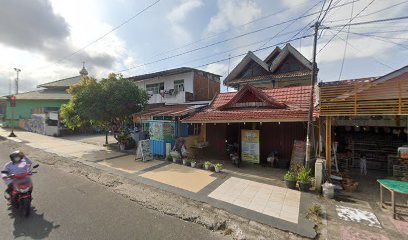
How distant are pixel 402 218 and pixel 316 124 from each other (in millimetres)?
4948

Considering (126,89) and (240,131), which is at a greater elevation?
(126,89)

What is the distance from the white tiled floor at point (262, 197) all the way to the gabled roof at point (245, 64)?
12723 mm

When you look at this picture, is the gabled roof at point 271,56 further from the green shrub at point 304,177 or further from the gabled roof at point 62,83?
the gabled roof at point 62,83

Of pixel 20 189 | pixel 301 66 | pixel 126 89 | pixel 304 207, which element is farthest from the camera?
pixel 301 66

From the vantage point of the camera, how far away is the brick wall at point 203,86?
20.3 m

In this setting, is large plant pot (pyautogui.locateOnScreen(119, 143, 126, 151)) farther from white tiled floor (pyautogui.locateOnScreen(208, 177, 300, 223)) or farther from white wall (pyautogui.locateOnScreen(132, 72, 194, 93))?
white tiled floor (pyautogui.locateOnScreen(208, 177, 300, 223))

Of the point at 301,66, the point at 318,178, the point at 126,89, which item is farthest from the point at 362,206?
the point at 126,89

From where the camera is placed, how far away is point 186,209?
5.99 meters

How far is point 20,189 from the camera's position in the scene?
5.33 meters

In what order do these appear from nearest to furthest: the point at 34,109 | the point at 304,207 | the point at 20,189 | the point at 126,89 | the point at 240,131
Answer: the point at 20,189 < the point at 304,207 < the point at 240,131 < the point at 126,89 < the point at 34,109

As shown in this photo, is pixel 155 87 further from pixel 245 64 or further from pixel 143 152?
pixel 143 152

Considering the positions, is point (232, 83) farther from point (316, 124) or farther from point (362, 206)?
point (362, 206)

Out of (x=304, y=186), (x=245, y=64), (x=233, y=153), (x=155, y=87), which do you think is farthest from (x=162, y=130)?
(x=155, y=87)

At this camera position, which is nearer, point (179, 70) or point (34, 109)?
point (179, 70)
